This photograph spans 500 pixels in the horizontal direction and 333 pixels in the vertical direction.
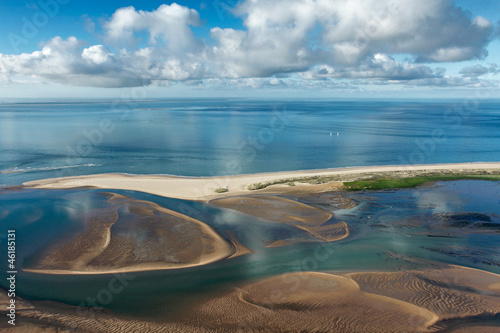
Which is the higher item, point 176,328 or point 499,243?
point 499,243

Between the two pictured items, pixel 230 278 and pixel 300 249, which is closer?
pixel 230 278

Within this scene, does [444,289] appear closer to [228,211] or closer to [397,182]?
[228,211]

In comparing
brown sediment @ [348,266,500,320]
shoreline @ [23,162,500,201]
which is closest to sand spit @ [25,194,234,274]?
shoreline @ [23,162,500,201]

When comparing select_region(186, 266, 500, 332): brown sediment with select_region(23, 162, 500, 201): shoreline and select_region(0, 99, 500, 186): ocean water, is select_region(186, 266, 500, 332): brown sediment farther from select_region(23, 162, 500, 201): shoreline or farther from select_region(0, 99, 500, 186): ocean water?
select_region(0, 99, 500, 186): ocean water

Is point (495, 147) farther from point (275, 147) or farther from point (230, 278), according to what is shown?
point (230, 278)

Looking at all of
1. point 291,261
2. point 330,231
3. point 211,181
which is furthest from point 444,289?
point 211,181

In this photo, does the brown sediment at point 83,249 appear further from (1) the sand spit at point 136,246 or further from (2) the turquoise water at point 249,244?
(2) the turquoise water at point 249,244

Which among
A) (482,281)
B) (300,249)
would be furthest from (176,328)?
(482,281)
